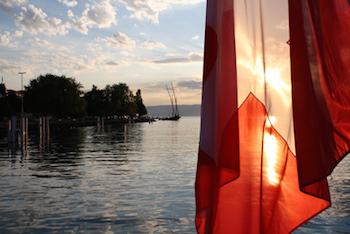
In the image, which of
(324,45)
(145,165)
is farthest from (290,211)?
(145,165)

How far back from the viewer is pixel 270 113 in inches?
101

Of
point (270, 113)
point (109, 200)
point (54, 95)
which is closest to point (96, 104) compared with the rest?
point (54, 95)

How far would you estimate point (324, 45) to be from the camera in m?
2.40

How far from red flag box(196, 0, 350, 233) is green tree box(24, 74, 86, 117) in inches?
2844

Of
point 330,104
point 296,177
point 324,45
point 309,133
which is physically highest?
point 324,45

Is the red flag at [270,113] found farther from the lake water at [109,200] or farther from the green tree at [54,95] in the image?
the green tree at [54,95]

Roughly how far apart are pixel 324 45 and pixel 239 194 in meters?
1.10

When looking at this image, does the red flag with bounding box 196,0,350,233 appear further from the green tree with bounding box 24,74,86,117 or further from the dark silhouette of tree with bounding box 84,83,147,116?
the dark silhouette of tree with bounding box 84,83,147,116

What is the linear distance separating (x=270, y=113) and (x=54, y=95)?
72.6 meters

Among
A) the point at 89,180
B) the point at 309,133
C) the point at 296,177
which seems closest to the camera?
the point at 309,133

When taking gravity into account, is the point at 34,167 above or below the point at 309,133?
below

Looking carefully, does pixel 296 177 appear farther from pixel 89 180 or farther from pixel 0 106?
pixel 0 106

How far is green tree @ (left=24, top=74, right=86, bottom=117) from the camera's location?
2817 inches

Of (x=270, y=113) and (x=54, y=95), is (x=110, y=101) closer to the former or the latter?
(x=54, y=95)
